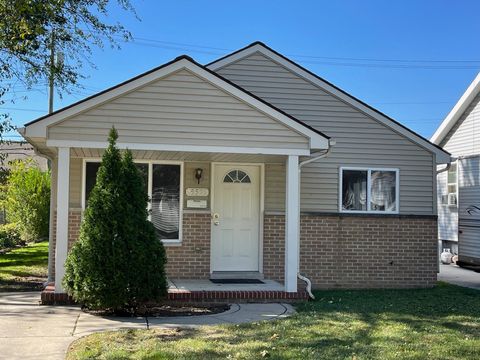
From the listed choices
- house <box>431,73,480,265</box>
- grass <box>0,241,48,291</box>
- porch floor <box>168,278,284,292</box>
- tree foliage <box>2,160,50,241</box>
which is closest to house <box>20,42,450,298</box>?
porch floor <box>168,278,284,292</box>

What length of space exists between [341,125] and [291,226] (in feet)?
10.8

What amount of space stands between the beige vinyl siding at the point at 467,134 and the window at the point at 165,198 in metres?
8.80

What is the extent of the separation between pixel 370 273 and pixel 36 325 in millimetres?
7003

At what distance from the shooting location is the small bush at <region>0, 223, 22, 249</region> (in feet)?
66.1

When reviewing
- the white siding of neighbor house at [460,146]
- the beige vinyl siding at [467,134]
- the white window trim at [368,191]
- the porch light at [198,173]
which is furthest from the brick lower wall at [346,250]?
the beige vinyl siding at [467,134]

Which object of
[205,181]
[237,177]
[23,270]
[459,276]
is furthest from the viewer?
[459,276]

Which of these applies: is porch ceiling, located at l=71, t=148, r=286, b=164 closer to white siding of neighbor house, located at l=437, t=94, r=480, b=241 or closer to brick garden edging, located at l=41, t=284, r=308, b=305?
brick garden edging, located at l=41, t=284, r=308, b=305

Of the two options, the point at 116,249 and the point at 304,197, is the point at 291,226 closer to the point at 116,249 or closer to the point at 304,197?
the point at 304,197

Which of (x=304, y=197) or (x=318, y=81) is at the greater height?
(x=318, y=81)

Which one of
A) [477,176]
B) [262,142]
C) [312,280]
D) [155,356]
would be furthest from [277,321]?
[477,176]

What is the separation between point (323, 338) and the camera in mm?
6832

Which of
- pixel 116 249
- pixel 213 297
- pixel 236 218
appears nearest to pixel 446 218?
pixel 236 218

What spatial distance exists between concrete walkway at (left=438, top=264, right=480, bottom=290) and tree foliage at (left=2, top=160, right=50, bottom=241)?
616 inches

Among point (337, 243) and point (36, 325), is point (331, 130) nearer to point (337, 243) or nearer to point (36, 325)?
point (337, 243)
